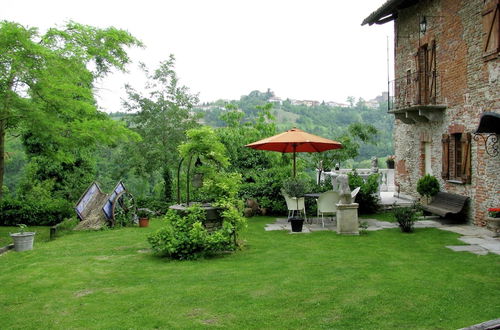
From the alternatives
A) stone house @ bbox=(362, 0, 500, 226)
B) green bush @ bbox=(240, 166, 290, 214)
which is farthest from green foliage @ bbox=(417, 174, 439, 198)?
green bush @ bbox=(240, 166, 290, 214)

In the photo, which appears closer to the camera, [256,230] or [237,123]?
[256,230]

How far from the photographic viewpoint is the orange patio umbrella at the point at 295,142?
10.5 m

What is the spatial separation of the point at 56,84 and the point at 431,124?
33.4 ft

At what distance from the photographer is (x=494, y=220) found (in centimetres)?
866

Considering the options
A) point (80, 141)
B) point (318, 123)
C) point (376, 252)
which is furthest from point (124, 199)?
point (318, 123)

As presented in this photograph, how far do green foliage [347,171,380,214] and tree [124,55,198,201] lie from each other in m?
8.15

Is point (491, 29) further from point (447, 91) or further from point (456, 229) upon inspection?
point (456, 229)

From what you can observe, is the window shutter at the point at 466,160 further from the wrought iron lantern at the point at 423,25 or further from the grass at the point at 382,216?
the wrought iron lantern at the point at 423,25

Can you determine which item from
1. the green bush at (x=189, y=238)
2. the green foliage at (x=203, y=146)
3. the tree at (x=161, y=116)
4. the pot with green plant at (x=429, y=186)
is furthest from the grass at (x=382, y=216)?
the tree at (x=161, y=116)

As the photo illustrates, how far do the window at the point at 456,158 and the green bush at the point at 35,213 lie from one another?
1099cm

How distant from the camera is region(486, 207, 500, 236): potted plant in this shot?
8666mm

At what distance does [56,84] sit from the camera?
31.6 feet

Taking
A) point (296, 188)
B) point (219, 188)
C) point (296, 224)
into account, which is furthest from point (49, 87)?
point (296, 224)

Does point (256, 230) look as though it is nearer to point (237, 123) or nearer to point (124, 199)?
point (124, 199)
